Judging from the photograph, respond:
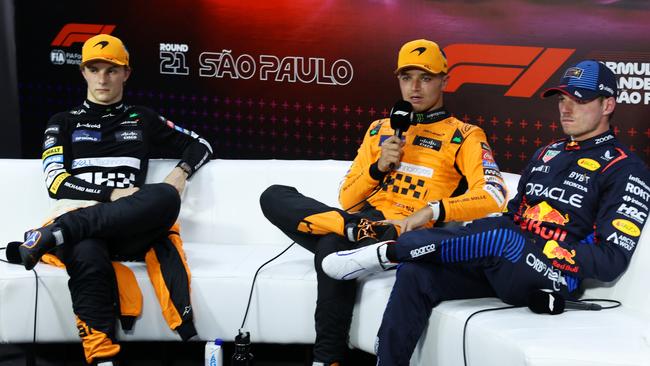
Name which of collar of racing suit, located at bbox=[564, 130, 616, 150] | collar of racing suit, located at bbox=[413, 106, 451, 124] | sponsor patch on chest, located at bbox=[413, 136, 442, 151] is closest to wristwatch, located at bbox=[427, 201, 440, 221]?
sponsor patch on chest, located at bbox=[413, 136, 442, 151]

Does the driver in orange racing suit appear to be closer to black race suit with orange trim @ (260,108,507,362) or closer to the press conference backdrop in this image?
black race suit with orange trim @ (260,108,507,362)

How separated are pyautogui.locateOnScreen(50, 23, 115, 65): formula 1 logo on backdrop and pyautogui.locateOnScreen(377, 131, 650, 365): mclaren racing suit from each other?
2.68 m

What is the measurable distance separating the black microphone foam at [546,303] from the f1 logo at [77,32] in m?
3.09

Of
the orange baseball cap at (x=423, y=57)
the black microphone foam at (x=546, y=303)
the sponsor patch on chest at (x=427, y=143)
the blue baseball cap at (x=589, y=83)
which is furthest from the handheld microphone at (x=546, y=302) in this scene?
the orange baseball cap at (x=423, y=57)

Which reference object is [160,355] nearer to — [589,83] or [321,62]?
[321,62]

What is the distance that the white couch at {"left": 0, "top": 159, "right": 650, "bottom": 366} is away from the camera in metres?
2.57

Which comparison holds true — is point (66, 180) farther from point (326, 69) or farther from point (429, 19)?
point (429, 19)

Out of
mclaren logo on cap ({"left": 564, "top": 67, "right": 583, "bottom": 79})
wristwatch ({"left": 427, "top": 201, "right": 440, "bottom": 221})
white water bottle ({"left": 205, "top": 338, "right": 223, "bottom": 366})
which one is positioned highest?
mclaren logo on cap ({"left": 564, "top": 67, "right": 583, "bottom": 79})

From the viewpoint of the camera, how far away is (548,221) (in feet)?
9.85

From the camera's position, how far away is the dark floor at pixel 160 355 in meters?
3.62

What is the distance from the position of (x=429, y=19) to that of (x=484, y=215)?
1.40 metres

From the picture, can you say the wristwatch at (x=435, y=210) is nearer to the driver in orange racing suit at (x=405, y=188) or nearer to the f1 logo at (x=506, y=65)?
the driver in orange racing suit at (x=405, y=188)

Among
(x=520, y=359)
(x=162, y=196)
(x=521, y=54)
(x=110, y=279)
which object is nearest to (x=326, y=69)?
(x=521, y=54)

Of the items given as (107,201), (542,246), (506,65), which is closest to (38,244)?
(107,201)
